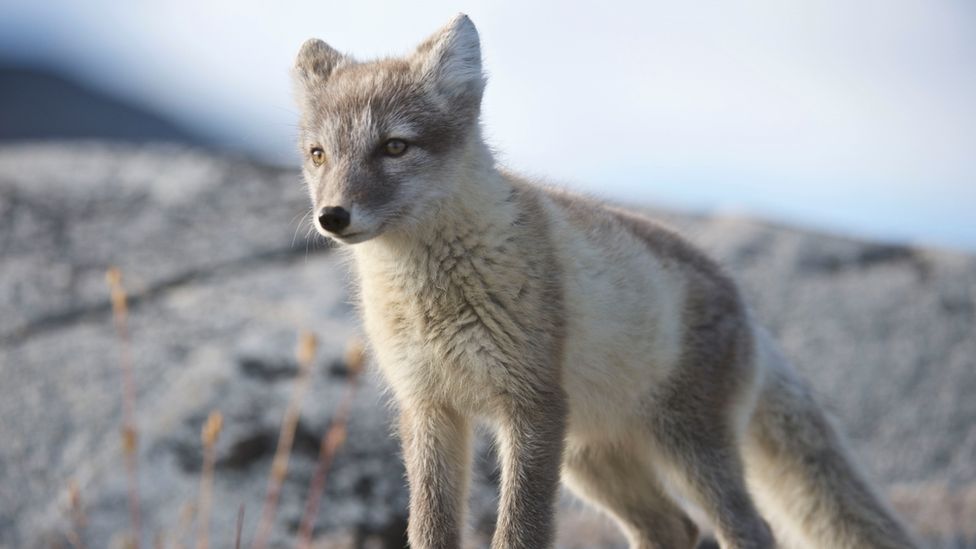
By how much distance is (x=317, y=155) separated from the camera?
3.56 metres

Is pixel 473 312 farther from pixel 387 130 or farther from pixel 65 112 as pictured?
pixel 65 112

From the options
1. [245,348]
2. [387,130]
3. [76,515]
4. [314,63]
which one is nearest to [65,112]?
[245,348]

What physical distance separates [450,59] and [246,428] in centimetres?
265

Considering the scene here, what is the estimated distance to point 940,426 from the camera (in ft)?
20.9

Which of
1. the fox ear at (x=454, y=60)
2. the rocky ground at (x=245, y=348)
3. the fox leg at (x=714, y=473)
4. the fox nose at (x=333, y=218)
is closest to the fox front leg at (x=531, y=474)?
the fox leg at (x=714, y=473)

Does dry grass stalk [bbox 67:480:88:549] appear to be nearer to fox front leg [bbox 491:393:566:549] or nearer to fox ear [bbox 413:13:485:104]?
fox front leg [bbox 491:393:566:549]

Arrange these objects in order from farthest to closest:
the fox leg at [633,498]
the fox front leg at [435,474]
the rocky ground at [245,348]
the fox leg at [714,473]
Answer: the rocky ground at [245,348] < the fox leg at [633,498] < the fox leg at [714,473] < the fox front leg at [435,474]

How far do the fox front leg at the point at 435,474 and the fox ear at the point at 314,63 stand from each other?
1.25 m

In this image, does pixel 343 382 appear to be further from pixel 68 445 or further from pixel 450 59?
pixel 450 59

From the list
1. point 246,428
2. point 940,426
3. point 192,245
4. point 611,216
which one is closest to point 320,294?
point 192,245

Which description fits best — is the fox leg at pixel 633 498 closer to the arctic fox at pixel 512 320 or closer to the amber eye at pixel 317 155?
the arctic fox at pixel 512 320

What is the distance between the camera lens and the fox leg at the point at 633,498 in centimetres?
437

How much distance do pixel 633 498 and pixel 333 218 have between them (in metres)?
2.00

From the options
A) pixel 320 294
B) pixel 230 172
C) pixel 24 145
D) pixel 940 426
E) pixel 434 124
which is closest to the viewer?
pixel 434 124
